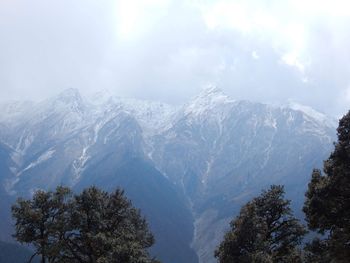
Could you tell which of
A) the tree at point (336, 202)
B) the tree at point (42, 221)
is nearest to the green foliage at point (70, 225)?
the tree at point (42, 221)

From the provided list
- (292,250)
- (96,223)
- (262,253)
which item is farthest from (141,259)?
(292,250)

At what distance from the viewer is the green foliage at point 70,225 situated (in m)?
63.5

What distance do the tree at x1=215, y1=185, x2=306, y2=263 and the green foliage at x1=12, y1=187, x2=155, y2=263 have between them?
1053 centimetres

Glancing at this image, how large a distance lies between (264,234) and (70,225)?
24778 mm

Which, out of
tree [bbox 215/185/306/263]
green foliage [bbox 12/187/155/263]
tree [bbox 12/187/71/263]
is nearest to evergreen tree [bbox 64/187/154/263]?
green foliage [bbox 12/187/155/263]

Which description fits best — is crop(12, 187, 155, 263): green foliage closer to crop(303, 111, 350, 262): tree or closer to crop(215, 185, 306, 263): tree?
crop(215, 185, 306, 263): tree

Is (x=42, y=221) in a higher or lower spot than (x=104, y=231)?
higher

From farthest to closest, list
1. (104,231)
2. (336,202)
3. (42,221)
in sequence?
(104,231) < (42,221) < (336,202)

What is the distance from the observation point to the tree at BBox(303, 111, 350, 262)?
52562mm

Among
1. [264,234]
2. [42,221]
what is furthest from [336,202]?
[42,221]

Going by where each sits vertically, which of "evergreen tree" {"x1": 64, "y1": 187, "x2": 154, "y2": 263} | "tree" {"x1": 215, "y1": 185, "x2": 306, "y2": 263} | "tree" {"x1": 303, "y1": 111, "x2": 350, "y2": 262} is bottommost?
"tree" {"x1": 303, "y1": 111, "x2": 350, "y2": 262}

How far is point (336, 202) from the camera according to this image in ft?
176

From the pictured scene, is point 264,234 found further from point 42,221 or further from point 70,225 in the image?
point 42,221

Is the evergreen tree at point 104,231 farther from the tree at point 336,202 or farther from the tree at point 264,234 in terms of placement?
the tree at point 336,202
